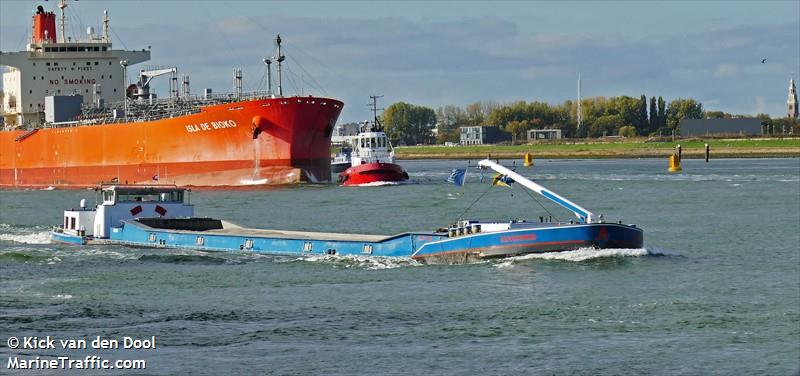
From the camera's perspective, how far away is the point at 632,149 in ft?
551

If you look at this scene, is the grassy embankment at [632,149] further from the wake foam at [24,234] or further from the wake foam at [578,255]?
the wake foam at [578,255]

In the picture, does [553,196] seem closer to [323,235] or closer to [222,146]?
[323,235]

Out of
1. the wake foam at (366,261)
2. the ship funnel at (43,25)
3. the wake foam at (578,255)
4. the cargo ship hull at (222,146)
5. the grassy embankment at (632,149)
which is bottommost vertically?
the wake foam at (366,261)

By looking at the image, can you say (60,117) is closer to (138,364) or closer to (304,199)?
(304,199)

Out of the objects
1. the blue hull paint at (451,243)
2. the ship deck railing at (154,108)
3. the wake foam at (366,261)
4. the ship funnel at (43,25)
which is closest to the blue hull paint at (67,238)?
the blue hull paint at (451,243)

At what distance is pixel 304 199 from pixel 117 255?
23.9 m

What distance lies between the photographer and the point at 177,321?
27625mm

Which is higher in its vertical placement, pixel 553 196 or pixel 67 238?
pixel 553 196

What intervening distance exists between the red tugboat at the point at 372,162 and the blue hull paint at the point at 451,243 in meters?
39.0

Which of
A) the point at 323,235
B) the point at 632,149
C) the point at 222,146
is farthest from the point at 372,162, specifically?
the point at 632,149

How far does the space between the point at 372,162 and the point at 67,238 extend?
40.0 meters

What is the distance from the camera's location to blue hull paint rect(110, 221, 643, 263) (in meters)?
34.3

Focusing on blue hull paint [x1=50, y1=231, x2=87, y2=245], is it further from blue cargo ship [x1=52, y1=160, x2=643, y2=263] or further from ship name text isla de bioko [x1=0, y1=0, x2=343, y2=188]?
ship name text isla de bioko [x1=0, y1=0, x2=343, y2=188]

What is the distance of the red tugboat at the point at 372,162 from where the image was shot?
80.8 metres
